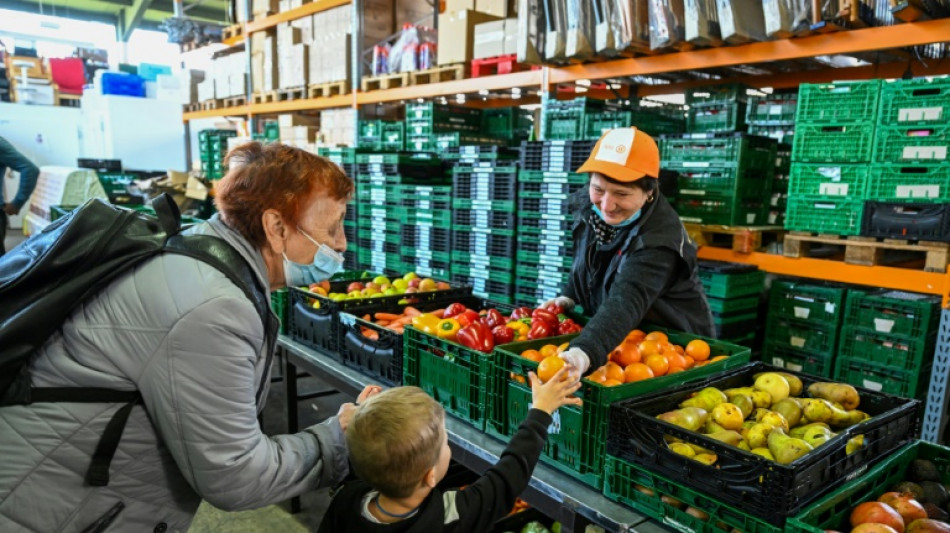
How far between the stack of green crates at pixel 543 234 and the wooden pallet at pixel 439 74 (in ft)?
5.96

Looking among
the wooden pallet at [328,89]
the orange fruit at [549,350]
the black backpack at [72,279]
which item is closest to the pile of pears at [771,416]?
the orange fruit at [549,350]

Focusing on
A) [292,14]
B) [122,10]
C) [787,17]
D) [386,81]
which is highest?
[122,10]

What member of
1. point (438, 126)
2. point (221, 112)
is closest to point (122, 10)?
point (221, 112)

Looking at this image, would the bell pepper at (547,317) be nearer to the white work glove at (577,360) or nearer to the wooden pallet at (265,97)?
the white work glove at (577,360)

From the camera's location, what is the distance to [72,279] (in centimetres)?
141

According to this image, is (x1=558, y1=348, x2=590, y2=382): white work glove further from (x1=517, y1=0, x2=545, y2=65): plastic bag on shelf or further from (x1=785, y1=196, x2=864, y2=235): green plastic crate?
(x1=517, y1=0, x2=545, y2=65): plastic bag on shelf

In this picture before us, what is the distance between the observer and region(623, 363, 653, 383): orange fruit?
2.13m

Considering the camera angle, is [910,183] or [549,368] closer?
[549,368]

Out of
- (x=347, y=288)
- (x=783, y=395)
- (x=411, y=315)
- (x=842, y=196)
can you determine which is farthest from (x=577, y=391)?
(x=842, y=196)

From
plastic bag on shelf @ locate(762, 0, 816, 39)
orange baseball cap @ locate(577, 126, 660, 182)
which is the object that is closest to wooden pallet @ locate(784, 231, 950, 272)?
plastic bag on shelf @ locate(762, 0, 816, 39)

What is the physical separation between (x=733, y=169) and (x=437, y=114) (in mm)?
3189

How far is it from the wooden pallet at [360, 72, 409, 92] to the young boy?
5.54 metres

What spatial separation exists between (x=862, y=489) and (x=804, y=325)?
278cm

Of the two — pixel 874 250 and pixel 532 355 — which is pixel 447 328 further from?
pixel 874 250
